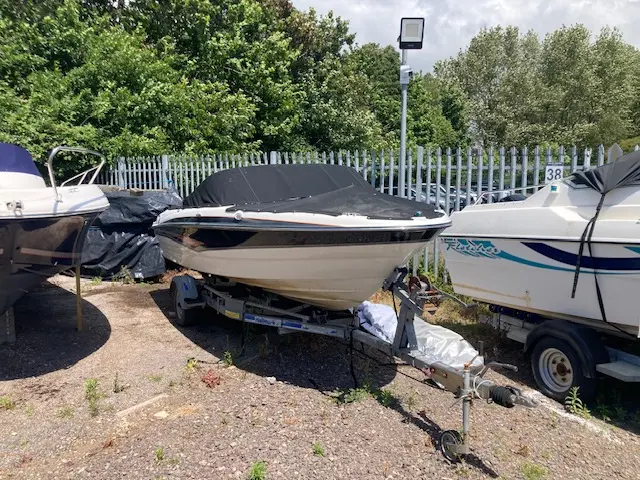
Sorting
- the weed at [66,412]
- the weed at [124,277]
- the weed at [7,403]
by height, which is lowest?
the weed at [66,412]

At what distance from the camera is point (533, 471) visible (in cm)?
305

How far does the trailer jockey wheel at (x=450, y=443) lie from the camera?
Result: 10.3 ft

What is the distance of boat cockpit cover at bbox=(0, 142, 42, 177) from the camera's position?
492cm

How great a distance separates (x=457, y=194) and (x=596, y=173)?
2904mm

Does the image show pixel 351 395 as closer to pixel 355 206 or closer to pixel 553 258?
pixel 355 206

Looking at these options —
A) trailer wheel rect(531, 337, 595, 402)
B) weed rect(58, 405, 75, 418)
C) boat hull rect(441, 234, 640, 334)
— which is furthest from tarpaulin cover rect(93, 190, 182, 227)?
trailer wheel rect(531, 337, 595, 402)

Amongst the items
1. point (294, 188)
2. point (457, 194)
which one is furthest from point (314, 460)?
point (457, 194)

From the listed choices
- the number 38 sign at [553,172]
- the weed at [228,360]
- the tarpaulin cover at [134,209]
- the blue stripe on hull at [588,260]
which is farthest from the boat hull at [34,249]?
the number 38 sign at [553,172]

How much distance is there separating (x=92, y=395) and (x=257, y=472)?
165cm

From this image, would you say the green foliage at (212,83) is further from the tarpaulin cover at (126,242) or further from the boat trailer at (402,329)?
the boat trailer at (402,329)

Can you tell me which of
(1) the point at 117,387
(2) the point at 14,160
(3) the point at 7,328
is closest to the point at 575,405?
(1) the point at 117,387

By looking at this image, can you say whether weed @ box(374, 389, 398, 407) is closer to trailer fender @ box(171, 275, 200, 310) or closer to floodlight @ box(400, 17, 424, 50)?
trailer fender @ box(171, 275, 200, 310)

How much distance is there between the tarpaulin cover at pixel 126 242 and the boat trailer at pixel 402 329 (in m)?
2.00

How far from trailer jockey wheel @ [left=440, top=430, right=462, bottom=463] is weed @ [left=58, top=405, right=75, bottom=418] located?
2.56 meters
